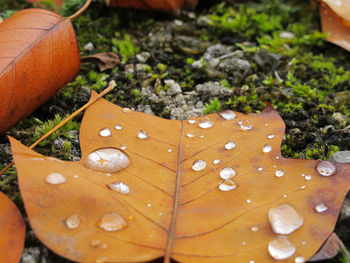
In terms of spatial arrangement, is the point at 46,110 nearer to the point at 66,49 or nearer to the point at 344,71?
the point at 66,49

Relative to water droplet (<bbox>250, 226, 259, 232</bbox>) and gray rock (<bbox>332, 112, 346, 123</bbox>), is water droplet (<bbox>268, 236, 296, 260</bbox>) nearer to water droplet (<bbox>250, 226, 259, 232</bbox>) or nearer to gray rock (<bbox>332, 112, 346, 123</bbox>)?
water droplet (<bbox>250, 226, 259, 232</bbox>)

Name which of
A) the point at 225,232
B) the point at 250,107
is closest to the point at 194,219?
the point at 225,232

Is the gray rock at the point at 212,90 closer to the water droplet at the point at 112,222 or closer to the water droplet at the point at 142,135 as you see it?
the water droplet at the point at 142,135

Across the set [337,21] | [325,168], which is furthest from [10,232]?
[337,21]

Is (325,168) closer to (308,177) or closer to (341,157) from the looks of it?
(308,177)

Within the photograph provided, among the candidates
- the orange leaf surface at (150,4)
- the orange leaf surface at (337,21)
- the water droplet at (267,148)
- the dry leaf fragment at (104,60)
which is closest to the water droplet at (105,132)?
the water droplet at (267,148)
